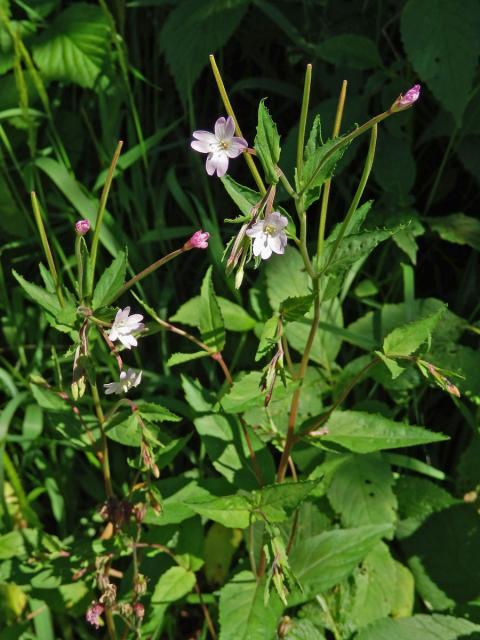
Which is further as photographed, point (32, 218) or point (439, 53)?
point (32, 218)

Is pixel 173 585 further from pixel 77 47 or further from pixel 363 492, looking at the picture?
pixel 77 47

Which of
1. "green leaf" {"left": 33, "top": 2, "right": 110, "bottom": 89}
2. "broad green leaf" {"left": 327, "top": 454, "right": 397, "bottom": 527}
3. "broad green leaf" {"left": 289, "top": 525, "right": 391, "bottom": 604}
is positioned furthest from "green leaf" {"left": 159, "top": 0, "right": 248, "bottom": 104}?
"broad green leaf" {"left": 289, "top": 525, "right": 391, "bottom": 604}

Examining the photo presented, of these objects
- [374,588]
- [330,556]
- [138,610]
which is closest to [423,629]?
[374,588]

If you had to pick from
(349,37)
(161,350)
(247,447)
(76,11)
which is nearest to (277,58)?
(349,37)

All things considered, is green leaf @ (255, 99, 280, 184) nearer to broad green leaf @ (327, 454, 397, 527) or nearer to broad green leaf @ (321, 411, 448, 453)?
broad green leaf @ (321, 411, 448, 453)

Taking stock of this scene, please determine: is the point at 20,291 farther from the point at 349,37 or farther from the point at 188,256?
the point at 349,37
